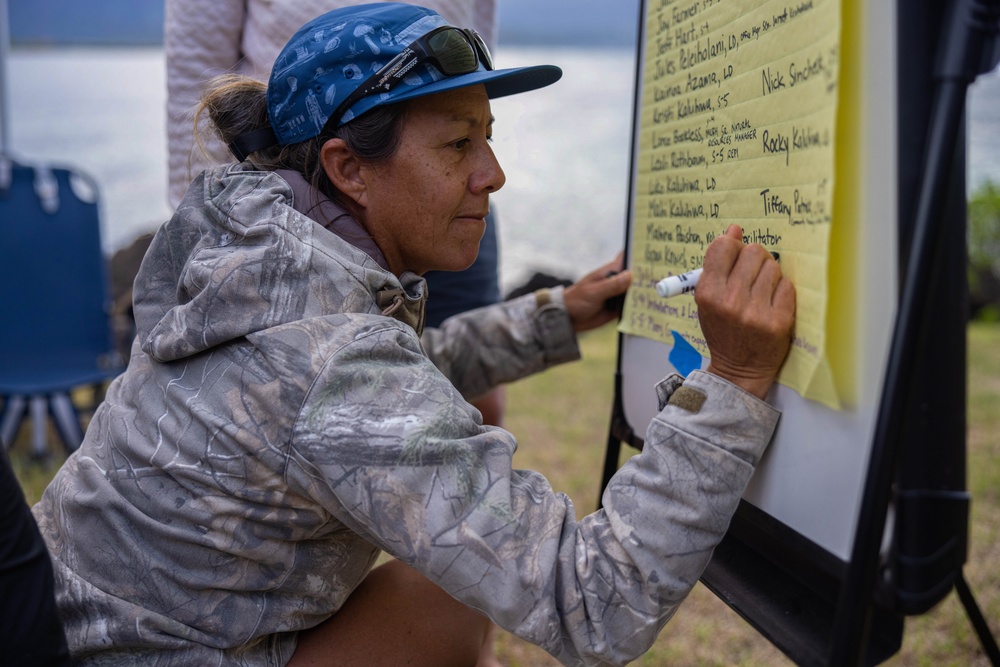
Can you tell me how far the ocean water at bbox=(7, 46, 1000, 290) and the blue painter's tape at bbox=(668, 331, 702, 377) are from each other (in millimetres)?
4864

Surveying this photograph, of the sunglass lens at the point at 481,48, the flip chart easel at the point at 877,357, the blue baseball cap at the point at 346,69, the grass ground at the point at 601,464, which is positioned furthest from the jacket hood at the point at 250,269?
the grass ground at the point at 601,464

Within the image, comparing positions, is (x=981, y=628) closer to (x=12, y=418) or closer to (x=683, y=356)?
(x=683, y=356)

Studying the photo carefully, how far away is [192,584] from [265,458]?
22 centimetres

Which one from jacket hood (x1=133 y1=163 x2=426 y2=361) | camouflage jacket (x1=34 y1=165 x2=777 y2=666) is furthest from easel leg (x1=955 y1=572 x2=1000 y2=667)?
jacket hood (x1=133 y1=163 x2=426 y2=361)

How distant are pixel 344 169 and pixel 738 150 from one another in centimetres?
55

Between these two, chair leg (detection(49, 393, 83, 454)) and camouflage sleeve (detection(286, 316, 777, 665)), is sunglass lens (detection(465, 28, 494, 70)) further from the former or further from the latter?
chair leg (detection(49, 393, 83, 454))

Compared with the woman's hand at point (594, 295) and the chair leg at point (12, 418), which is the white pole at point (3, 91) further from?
the woman's hand at point (594, 295)

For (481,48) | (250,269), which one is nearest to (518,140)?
(481,48)

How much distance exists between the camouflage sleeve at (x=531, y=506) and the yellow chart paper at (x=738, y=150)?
134 mm

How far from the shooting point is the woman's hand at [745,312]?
3.21ft

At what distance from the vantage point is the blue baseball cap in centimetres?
116

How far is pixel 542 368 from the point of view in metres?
1.78

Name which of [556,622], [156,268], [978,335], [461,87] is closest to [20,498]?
[156,268]

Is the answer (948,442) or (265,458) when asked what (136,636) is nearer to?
(265,458)
